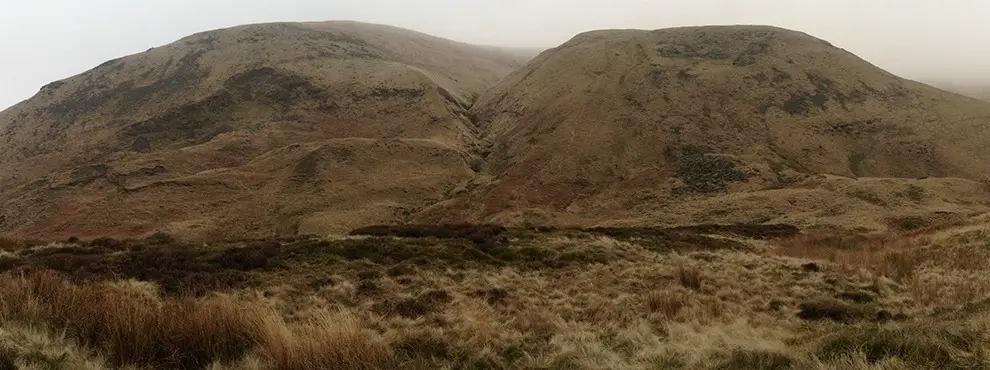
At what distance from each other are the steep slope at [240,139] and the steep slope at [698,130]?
326 inches

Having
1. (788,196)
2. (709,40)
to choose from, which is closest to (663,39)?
(709,40)

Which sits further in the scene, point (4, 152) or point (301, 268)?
point (4, 152)

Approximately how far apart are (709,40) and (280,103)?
220ft

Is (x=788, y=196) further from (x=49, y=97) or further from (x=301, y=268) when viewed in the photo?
(x=49, y=97)

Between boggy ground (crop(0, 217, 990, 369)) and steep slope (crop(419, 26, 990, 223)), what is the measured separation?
1069 inches

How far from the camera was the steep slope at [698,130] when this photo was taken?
2287 inches

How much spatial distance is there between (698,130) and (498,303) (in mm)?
62131

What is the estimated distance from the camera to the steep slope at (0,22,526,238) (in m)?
55.6

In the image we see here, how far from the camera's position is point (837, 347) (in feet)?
20.9

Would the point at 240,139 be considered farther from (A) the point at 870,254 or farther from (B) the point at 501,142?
(A) the point at 870,254

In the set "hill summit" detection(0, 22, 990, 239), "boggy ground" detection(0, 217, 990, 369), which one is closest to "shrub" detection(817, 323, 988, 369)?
"boggy ground" detection(0, 217, 990, 369)

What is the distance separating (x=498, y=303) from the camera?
14242 mm

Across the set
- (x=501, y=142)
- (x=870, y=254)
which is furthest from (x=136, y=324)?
(x=501, y=142)

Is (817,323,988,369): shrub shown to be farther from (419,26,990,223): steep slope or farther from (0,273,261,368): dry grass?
(419,26,990,223): steep slope
